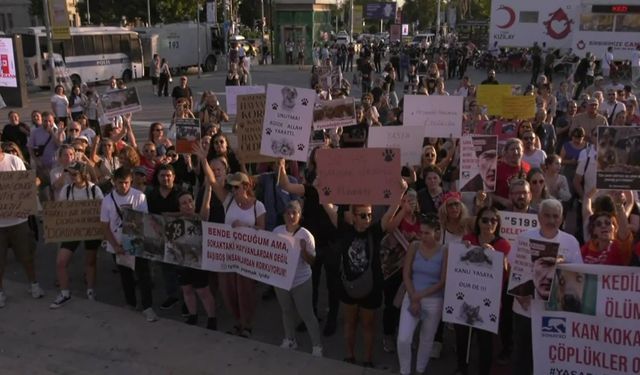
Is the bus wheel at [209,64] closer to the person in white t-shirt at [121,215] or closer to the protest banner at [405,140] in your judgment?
the protest banner at [405,140]

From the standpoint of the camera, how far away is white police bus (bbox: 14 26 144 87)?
92.6 ft

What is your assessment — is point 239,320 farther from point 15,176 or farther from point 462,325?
point 15,176

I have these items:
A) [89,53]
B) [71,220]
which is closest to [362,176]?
[71,220]

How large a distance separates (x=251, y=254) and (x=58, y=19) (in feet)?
58.4

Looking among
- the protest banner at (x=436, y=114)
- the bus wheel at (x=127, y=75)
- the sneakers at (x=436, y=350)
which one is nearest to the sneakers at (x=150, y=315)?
the sneakers at (x=436, y=350)

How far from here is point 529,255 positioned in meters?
4.93

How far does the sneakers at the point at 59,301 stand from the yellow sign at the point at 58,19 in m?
16.0

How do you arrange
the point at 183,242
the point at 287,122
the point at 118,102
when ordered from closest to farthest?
the point at 183,242 < the point at 287,122 < the point at 118,102

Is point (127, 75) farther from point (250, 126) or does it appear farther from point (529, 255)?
point (529, 255)

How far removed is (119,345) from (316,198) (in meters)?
2.37

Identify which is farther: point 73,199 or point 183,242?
point 73,199

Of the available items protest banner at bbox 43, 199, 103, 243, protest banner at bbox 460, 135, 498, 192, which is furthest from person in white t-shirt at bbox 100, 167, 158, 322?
protest banner at bbox 460, 135, 498, 192

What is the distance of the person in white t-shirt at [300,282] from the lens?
5.87 metres

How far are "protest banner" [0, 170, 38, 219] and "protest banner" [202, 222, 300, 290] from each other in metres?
2.06
